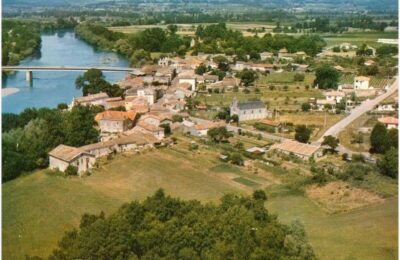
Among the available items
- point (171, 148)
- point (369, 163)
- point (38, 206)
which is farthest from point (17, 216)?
point (369, 163)

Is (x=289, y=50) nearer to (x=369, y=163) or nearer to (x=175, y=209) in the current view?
(x=369, y=163)

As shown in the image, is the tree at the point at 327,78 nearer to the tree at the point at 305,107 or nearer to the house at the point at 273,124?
the tree at the point at 305,107

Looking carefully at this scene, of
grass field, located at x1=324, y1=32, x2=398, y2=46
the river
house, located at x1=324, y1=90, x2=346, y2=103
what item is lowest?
the river

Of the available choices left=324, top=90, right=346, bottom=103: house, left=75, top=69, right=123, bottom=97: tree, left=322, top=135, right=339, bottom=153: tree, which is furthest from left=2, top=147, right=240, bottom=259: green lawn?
left=75, top=69, right=123, bottom=97: tree

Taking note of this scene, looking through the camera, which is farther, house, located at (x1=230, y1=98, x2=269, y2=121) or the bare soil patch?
house, located at (x1=230, y1=98, x2=269, y2=121)

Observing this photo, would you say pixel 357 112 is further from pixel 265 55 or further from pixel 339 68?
pixel 265 55

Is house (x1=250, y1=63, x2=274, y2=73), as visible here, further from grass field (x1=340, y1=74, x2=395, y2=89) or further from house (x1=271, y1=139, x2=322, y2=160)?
house (x1=271, y1=139, x2=322, y2=160)

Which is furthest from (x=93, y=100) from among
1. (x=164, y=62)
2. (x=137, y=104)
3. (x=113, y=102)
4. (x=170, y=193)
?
(x=164, y=62)
